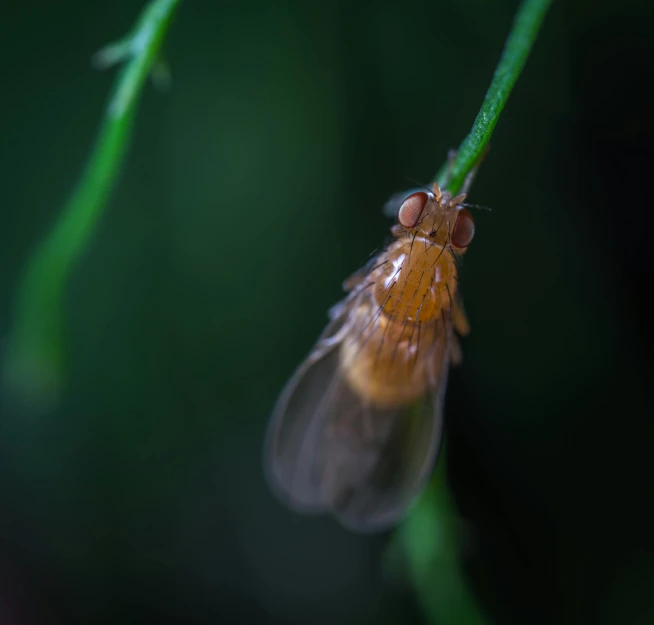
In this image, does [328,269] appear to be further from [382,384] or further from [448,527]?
[448,527]

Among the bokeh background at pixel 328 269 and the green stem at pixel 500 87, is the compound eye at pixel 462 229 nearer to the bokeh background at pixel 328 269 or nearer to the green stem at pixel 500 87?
the green stem at pixel 500 87

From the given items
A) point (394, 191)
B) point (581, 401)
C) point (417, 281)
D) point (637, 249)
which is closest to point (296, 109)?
point (394, 191)

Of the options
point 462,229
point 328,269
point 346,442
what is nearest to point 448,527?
point 346,442

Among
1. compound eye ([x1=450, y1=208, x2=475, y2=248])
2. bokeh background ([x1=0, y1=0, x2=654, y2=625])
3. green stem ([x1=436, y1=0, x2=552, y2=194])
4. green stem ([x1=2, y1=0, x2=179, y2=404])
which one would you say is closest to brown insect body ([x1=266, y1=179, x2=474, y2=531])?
compound eye ([x1=450, y1=208, x2=475, y2=248])

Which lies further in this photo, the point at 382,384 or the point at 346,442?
the point at 346,442

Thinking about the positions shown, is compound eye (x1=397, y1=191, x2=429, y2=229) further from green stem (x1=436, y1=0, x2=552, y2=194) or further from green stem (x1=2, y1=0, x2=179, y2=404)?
green stem (x1=2, y1=0, x2=179, y2=404)

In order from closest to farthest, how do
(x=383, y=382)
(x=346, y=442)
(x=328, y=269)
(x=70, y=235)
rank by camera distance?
1. (x=70, y=235)
2. (x=383, y=382)
3. (x=346, y=442)
4. (x=328, y=269)

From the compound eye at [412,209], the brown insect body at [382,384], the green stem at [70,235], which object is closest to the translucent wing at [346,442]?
the brown insect body at [382,384]
